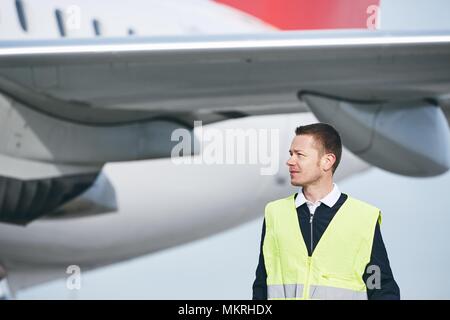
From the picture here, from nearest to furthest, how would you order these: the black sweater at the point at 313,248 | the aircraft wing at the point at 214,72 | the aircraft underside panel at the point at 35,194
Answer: the black sweater at the point at 313,248
the aircraft wing at the point at 214,72
the aircraft underside panel at the point at 35,194

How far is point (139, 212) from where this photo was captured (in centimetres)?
352

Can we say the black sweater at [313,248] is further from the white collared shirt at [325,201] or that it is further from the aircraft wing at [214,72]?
the aircraft wing at [214,72]

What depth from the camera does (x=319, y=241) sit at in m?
1.61

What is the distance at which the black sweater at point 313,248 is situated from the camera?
155 cm

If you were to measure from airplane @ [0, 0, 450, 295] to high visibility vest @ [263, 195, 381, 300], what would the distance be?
4.64ft

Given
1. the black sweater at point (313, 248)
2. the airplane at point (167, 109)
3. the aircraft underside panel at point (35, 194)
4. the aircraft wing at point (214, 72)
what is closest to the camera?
the black sweater at point (313, 248)

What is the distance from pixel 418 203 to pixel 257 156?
1.81ft

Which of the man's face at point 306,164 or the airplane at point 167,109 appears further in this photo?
the airplane at point 167,109

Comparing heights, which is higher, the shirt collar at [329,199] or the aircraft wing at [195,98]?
the aircraft wing at [195,98]
